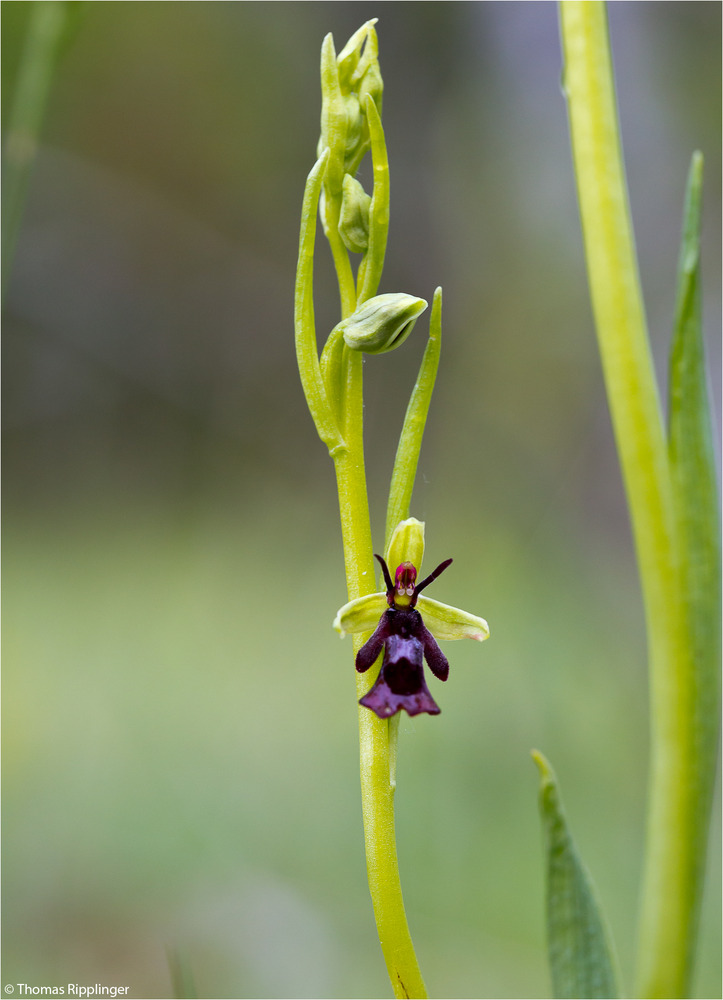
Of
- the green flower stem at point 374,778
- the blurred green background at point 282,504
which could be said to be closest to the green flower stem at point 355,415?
the green flower stem at point 374,778

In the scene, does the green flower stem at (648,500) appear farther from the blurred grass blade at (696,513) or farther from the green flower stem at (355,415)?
the green flower stem at (355,415)

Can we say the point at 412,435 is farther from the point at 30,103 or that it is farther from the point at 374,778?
the point at 30,103

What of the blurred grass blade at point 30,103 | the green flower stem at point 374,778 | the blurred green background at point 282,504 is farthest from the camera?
the blurred green background at point 282,504

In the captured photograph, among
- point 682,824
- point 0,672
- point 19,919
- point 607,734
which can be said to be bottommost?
point 19,919

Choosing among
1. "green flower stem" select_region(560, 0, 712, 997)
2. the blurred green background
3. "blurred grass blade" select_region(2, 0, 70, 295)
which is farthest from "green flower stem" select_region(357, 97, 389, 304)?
the blurred green background

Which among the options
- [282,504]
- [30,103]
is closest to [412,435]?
[30,103]

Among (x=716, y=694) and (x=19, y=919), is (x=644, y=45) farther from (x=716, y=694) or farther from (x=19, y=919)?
(x=19, y=919)

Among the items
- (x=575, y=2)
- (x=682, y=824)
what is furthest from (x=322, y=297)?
(x=682, y=824)

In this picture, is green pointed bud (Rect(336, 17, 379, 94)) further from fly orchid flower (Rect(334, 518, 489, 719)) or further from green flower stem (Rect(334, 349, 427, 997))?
fly orchid flower (Rect(334, 518, 489, 719))
